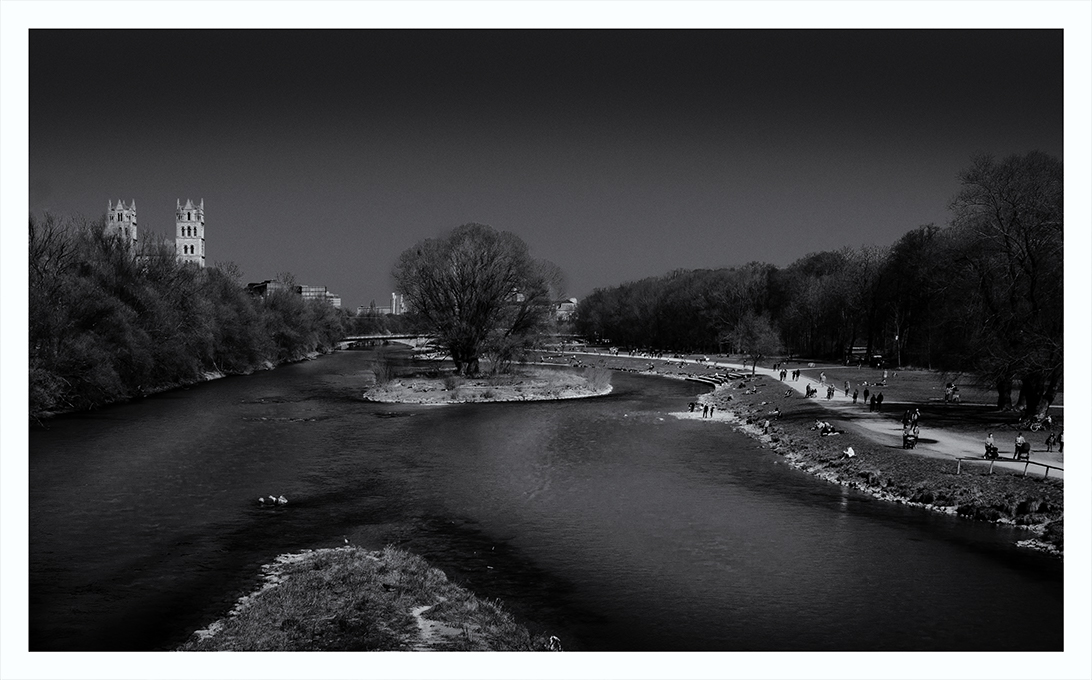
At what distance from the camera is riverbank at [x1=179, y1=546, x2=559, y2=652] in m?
12.8

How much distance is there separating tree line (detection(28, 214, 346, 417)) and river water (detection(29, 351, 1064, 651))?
23.5 ft

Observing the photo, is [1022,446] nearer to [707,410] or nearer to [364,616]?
[364,616]

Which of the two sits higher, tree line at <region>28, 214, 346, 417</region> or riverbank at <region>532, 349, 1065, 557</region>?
tree line at <region>28, 214, 346, 417</region>

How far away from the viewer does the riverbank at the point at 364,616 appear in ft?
41.9

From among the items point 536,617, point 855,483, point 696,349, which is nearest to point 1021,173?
point 855,483

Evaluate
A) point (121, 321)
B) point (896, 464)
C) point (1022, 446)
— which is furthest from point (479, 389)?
point (1022, 446)

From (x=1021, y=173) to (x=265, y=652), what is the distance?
29.2 meters

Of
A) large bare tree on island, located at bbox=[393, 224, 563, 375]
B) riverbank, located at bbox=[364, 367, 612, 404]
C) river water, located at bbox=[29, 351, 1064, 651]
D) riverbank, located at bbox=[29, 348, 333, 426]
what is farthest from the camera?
large bare tree on island, located at bbox=[393, 224, 563, 375]

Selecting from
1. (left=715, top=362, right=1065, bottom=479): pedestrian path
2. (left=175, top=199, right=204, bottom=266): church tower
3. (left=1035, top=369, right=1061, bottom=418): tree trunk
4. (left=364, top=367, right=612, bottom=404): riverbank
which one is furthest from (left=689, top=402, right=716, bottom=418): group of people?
(left=175, top=199, right=204, bottom=266): church tower

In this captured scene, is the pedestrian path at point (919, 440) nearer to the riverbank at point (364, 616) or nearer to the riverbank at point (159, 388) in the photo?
the riverbank at point (364, 616)

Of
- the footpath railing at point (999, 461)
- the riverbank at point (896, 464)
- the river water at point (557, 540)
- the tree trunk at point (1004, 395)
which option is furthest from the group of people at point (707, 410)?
the footpath railing at point (999, 461)

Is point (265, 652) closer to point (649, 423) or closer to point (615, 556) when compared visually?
point (615, 556)

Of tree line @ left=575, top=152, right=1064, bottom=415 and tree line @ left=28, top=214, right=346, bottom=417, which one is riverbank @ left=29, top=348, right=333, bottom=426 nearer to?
tree line @ left=28, top=214, right=346, bottom=417

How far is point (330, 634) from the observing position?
12961mm
